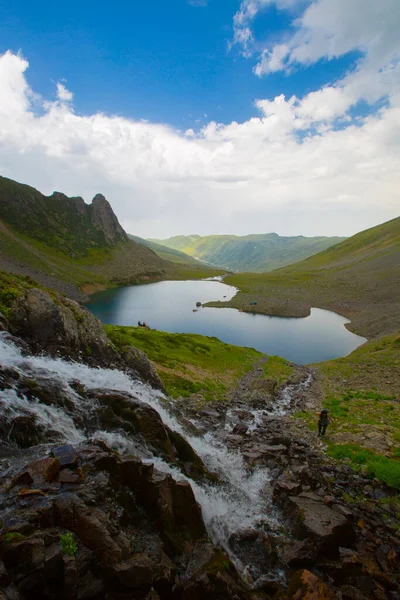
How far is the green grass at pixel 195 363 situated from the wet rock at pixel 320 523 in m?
15.5

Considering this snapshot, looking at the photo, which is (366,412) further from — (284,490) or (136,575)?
(136,575)

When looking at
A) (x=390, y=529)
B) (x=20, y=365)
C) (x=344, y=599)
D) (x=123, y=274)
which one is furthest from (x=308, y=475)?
(x=123, y=274)

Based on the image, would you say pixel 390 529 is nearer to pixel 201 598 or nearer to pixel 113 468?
pixel 201 598

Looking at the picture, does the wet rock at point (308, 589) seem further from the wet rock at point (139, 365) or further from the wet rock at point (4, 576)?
the wet rock at point (139, 365)

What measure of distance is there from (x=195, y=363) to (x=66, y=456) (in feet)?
98.5

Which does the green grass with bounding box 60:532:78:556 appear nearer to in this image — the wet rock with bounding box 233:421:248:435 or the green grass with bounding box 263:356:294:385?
the wet rock with bounding box 233:421:248:435

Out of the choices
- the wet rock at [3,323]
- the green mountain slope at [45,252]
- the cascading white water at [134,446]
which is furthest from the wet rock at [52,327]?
the green mountain slope at [45,252]

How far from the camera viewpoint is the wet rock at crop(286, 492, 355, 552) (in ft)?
35.1

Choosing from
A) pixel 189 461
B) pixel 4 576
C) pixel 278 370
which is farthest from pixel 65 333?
pixel 278 370

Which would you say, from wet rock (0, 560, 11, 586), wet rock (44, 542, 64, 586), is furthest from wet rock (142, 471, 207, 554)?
wet rock (0, 560, 11, 586)

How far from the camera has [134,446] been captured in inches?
518

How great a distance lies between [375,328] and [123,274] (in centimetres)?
14290

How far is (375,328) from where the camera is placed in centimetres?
8212

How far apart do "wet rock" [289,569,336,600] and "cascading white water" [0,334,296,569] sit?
2537mm
